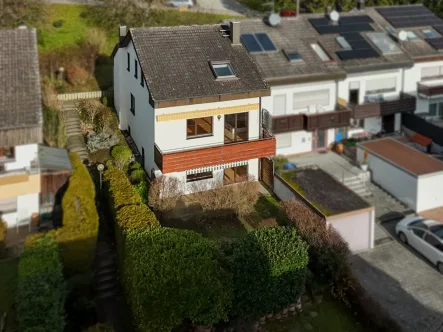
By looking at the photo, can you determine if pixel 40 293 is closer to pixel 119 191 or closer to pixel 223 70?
pixel 119 191

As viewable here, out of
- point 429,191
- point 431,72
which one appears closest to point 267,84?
point 429,191

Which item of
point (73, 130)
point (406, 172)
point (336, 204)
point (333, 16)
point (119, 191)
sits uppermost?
point (333, 16)

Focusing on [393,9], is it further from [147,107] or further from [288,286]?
[288,286]

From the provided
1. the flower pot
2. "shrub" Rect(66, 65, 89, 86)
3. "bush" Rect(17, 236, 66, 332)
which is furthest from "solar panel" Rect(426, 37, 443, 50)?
"bush" Rect(17, 236, 66, 332)

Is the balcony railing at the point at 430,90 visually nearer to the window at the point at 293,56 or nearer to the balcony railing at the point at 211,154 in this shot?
the window at the point at 293,56

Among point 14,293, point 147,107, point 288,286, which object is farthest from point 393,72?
point 14,293

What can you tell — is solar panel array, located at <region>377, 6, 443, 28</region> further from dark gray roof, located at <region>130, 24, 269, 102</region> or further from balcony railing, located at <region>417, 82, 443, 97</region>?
dark gray roof, located at <region>130, 24, 269, 102</region>
